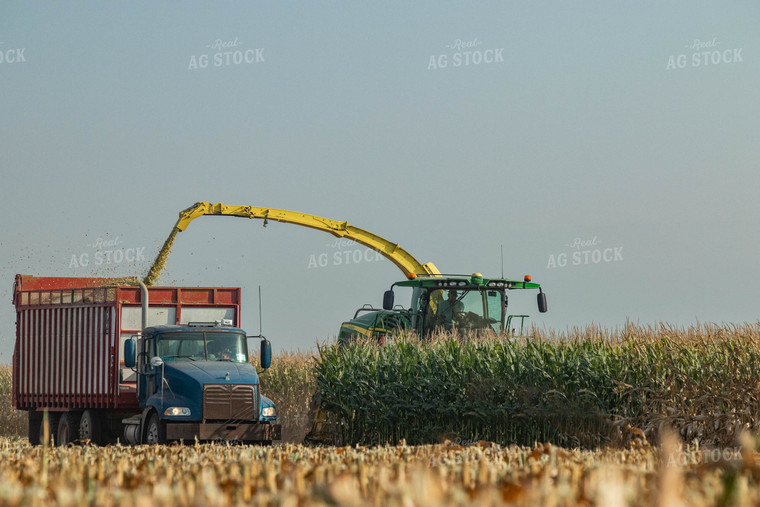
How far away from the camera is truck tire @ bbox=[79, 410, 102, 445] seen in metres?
17.0

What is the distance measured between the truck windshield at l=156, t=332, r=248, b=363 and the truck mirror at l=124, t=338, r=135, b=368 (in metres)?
0.45

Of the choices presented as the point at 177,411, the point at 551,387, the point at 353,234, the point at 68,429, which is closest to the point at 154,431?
the point at 177,411

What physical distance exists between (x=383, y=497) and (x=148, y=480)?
174 cm

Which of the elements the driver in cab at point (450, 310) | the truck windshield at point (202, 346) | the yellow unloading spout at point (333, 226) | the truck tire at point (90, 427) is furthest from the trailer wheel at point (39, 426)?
the driver in cab at point (450, 310)

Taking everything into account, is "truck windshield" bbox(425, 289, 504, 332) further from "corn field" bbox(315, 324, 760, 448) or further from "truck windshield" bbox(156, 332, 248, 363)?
"truck windshield" bbox(156, 332, 248, 363)

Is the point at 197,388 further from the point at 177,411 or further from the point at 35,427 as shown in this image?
the point at 35,427

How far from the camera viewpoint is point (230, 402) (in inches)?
595

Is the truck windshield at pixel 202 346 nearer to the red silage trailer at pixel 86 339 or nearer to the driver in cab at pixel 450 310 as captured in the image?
the red silage trailer at pixel 86 339

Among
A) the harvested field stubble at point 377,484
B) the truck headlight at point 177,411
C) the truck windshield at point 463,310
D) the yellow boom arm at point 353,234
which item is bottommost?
the truck headlight at point 177,411

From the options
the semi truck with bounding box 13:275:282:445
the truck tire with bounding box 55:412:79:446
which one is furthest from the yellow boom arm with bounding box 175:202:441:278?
the truck tire with bounding box 55:412:79:446

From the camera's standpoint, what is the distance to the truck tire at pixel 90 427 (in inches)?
670

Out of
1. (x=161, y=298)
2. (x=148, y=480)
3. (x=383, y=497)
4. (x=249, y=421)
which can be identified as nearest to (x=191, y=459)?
(x=148, y=480)

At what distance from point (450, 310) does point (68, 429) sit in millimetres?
7664

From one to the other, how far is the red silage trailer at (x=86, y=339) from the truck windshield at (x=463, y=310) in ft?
12.9
